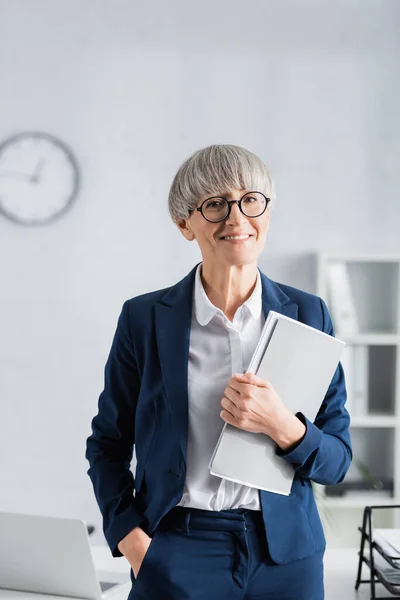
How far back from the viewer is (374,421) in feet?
12.4

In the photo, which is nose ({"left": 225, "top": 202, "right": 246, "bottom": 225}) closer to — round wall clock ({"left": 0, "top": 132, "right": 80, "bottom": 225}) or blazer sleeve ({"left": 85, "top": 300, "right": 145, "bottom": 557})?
blazer sleeve ({"left": 85, "top": 300, "right": 145, "bottom": 557})

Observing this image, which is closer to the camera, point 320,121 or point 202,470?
point 202,470

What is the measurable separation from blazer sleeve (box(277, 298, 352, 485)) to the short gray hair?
0.88 feet

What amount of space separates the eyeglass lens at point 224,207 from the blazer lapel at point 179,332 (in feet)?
0.51

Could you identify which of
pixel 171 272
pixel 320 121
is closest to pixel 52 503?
pixel 171 272

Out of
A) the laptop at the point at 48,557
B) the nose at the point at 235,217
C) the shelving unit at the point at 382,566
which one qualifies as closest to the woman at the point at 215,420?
the nose at the point at 235,217

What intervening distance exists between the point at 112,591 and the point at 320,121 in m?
2.94

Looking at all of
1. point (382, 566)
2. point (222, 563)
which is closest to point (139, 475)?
point (222, 563)

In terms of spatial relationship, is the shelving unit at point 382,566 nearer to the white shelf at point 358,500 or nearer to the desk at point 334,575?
the desk at point 334,575

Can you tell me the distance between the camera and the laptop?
66.4 inches

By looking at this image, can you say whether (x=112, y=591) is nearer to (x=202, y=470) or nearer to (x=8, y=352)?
(x=202, y=470)

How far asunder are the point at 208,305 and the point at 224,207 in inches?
6.9

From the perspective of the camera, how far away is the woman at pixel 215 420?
1.27 metres

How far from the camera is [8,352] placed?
13.6 feet
